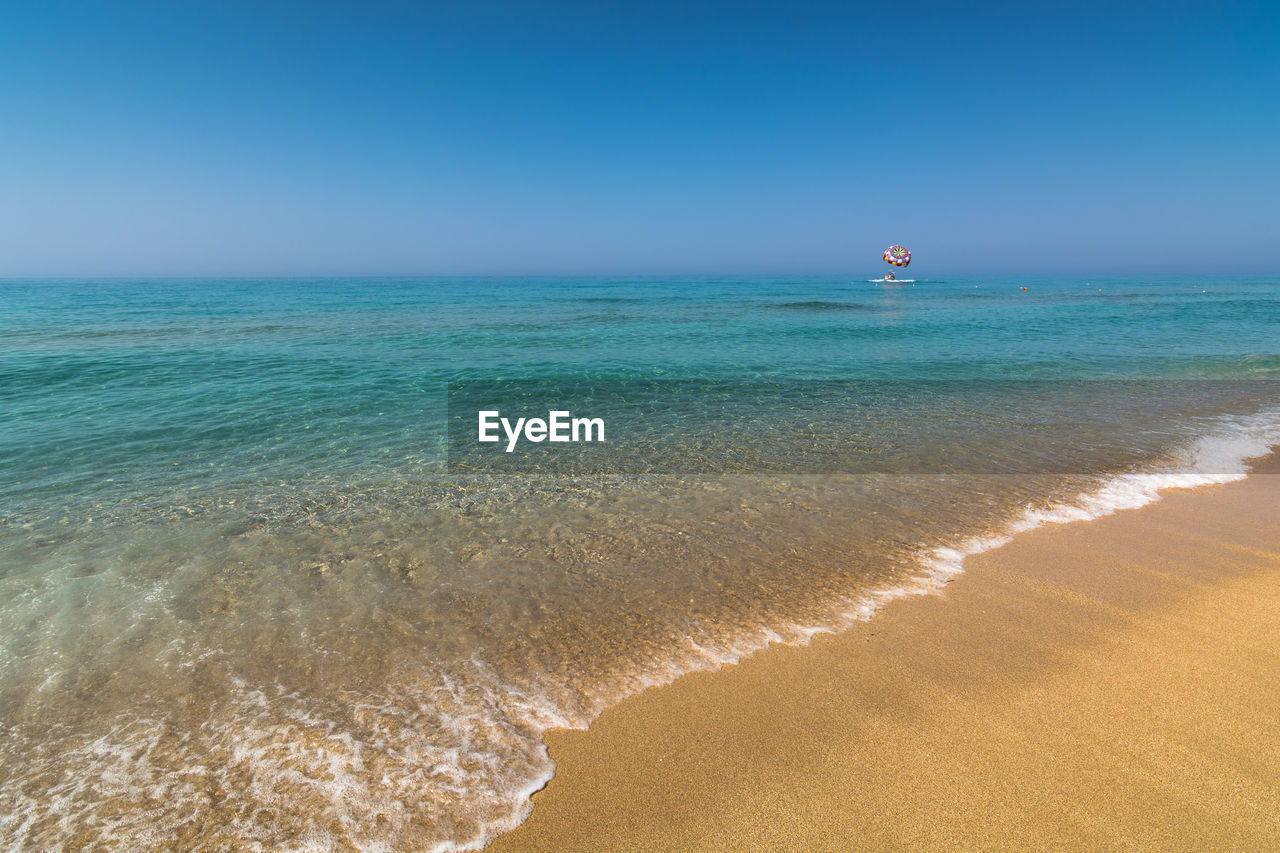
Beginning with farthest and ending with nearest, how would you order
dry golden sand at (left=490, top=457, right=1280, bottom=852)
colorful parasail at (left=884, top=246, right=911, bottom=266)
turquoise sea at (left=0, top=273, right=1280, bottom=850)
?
colorful parasail at (left=884, top=246, right=911, bottom=266), turquoise sea at (left=0, top=273, right=1280, bottom=850), dry golden sand at (left=490, top=457, right=1280, bottom=852)

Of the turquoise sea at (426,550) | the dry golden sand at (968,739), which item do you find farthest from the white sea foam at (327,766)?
the dry golden sand at (968,739)

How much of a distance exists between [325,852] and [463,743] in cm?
89

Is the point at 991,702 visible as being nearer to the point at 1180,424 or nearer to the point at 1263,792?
the point at 1263,792

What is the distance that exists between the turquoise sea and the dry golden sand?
393 mm

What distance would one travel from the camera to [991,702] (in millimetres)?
3967

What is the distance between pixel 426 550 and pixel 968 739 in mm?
5298

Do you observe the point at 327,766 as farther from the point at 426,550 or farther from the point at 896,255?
the point at 896,255

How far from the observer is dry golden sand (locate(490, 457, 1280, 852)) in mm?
3072

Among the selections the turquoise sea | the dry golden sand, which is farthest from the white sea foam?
the dry golden sand

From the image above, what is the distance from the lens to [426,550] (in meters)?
6.48

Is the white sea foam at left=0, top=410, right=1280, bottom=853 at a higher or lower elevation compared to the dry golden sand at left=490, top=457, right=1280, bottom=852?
lower

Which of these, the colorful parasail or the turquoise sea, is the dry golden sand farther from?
the colorful parasail

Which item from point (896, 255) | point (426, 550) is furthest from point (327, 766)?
point (896, 255)

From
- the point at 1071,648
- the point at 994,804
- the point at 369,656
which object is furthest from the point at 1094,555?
the point at 369,656
